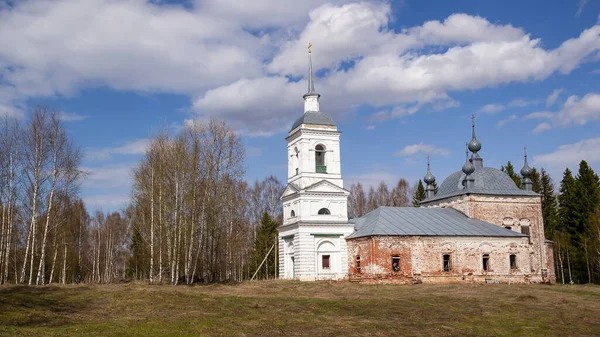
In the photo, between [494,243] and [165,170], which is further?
[494,243]

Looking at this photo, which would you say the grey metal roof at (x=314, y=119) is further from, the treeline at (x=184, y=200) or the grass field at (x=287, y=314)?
the grass field at (x=287, y=314)

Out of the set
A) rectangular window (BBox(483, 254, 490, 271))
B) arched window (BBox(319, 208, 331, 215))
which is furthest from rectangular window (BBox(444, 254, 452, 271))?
arched window (BBox(319, 208, 331, 215))

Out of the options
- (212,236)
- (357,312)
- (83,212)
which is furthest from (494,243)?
(83,212)

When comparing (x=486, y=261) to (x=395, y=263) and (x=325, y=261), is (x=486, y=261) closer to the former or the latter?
(x=395, y=263)

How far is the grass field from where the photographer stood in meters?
14.0

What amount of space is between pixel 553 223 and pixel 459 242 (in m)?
20.8

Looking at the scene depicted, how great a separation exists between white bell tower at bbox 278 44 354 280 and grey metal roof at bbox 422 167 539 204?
351 inches

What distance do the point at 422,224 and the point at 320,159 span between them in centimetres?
750

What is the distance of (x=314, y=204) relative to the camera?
34.3m

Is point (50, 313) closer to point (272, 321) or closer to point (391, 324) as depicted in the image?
point (272, 321)

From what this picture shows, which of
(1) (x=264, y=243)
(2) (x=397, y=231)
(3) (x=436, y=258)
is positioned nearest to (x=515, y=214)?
(3) (x=436, y=258)

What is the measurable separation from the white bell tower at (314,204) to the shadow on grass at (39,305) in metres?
14.5

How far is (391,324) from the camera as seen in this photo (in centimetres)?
1548

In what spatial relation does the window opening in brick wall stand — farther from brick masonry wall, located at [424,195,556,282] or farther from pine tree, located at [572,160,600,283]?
pine tree, located at [572,160,600,283]
